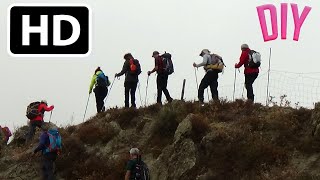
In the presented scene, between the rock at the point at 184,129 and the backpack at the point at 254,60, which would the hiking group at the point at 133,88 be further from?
the rock at the point at 184,129

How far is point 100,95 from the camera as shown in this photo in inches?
755

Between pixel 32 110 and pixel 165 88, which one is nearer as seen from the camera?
pixel 32 110

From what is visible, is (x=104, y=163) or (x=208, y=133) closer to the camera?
(x=208, y=133)

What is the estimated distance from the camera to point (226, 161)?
13719 mm

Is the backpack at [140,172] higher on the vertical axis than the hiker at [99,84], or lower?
lower

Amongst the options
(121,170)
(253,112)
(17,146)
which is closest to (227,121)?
(253,112)

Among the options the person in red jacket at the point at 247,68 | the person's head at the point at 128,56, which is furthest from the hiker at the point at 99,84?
the person in red jacket at the point at 247,68

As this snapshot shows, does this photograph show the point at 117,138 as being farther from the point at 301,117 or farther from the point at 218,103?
the point at 301,117

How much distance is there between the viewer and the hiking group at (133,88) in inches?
547

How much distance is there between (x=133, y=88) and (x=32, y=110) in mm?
3860

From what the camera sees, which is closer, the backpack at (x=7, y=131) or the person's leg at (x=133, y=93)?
the person's leg at (x=133, y=93)

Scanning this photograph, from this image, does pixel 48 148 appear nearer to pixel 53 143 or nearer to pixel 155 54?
pixel 53 143

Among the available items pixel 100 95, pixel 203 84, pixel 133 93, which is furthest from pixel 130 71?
pixel 203 84

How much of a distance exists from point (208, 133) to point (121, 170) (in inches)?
116
